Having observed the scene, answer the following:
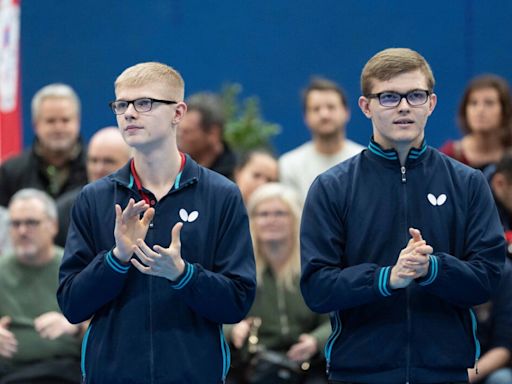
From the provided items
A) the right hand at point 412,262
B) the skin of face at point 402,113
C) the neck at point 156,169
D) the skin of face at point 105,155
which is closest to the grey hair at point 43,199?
the skin of face at point 105,155

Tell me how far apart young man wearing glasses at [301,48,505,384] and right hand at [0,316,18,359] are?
95.0 inches

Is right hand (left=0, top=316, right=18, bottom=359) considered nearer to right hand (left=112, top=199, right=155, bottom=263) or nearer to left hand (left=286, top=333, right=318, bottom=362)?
left hand (left=286, top=333, right=318, bottom=362)

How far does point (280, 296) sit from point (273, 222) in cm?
46

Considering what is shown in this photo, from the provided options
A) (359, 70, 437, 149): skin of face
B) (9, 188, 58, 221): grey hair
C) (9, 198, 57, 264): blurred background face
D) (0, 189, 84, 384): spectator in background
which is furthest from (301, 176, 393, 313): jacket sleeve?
(9, 188, 58, 221): grey hair

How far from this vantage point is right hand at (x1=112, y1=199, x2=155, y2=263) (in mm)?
3750

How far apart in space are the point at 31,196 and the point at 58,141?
3.75 ft

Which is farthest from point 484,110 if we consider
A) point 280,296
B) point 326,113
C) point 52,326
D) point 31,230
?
point 52,326

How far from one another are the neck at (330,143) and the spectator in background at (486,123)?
822 mm

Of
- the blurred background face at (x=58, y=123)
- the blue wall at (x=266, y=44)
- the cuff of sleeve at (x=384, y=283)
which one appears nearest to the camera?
the cuff of sleeve at (x=384, y=283)

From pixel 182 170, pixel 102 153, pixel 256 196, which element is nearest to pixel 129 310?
pixel 182 170

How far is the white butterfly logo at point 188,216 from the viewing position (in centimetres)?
400

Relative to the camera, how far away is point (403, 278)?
3.76 m

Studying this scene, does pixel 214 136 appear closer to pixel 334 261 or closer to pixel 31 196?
pixel 31 196

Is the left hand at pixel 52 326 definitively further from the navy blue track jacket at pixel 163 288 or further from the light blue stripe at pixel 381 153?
the light blue stripe at pixel 381 153
